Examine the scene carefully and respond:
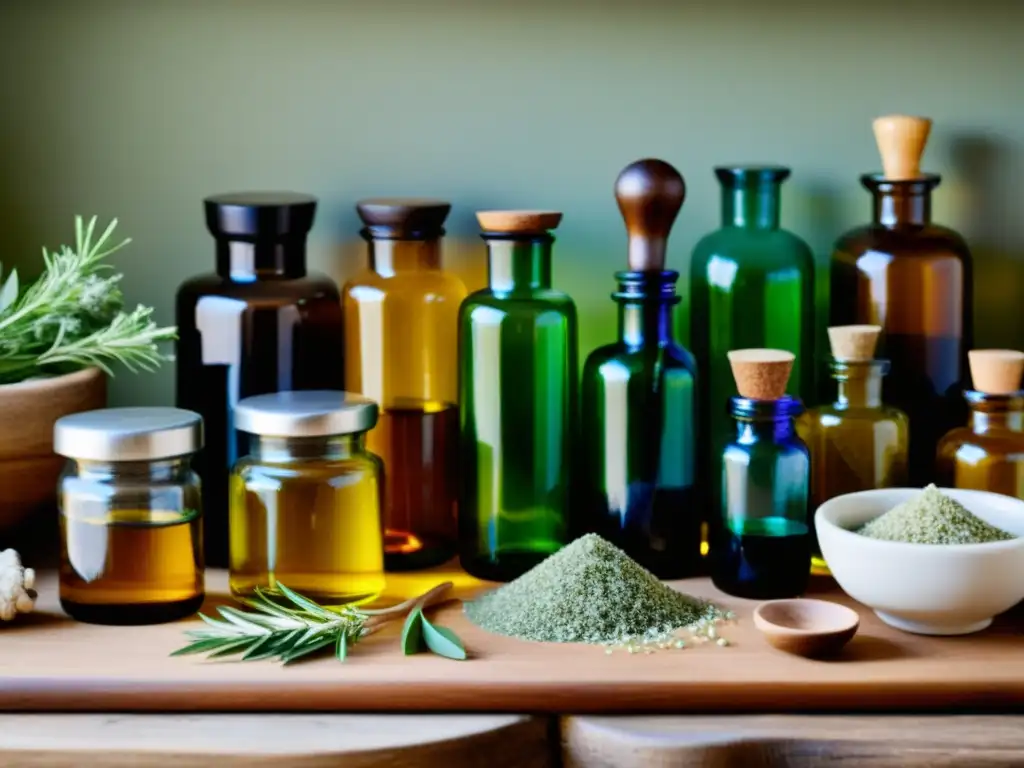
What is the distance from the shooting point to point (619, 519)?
113 centimetres

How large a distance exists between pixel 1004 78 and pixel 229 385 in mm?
832

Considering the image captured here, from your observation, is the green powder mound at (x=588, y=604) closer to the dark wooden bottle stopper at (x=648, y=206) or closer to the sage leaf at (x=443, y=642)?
the sage leaf at (x=443, y=642)

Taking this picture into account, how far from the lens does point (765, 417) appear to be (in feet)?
3.48

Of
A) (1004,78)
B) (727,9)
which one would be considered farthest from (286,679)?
(1004,78)

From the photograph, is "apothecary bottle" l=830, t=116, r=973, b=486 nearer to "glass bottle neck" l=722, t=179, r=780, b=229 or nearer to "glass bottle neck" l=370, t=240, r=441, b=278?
"glass bottle neck" l=722, t=179, r=780, b=229

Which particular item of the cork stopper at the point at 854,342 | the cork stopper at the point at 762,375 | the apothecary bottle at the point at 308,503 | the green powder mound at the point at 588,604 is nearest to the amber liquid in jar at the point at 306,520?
the apothecary bottle at the point at 308,503

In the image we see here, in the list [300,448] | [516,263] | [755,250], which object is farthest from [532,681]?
[755,250]

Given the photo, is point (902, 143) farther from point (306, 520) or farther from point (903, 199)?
point (306, 520)

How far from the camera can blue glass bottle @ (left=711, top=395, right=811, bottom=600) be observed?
106 centimetres

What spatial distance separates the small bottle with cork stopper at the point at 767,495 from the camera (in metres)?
1.06

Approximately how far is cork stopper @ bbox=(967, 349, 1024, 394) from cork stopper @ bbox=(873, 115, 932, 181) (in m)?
0.21

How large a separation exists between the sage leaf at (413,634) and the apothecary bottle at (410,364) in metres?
0.21

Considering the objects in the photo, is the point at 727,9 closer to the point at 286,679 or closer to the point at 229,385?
the point at 229,385

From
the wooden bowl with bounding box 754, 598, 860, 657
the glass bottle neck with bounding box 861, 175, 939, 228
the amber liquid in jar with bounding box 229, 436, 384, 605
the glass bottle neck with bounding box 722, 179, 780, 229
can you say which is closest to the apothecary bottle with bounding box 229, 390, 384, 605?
the amber liquid in jar with bounding box 229, 436, 384, 605
